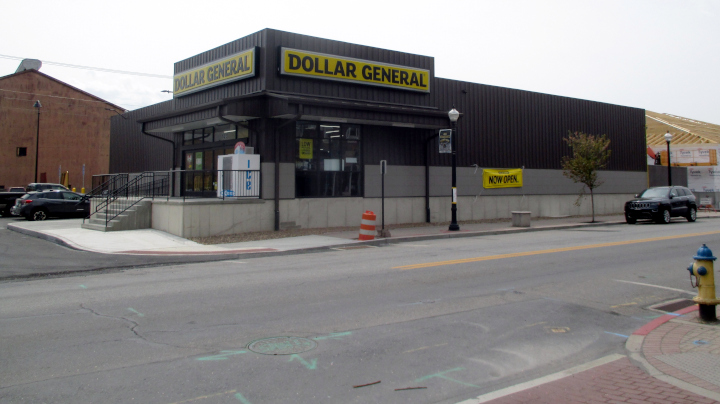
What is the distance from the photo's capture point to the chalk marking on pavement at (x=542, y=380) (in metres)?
4.52

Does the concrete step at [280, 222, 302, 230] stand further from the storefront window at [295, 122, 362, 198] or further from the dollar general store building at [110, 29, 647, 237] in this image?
the storefront window at [295, 122, 362, 198]

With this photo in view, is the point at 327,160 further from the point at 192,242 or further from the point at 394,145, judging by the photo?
the point at 192,242

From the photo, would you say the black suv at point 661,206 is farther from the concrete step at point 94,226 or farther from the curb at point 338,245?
the concrete step at point 94,226

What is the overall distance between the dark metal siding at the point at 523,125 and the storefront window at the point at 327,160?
14.3 ft

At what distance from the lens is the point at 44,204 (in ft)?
82.2

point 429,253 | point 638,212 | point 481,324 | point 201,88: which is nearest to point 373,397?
point 481,324

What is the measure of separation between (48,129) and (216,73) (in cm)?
3698

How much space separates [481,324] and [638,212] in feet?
68.6

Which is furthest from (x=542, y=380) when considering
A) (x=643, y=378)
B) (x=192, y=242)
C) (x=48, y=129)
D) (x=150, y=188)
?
(x=48, y=129)

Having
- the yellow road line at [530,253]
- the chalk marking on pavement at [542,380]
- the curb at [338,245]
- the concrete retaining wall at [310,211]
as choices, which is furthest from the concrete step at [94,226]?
the chalk marking on pavement at [542,380]

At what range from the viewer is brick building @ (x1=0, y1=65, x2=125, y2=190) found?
46.9 metres

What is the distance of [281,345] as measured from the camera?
5805 mm

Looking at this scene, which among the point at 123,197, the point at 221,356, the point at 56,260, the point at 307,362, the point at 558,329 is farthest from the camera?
the point at 123,197

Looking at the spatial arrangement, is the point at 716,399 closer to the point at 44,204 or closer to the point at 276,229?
the point at 276,229
